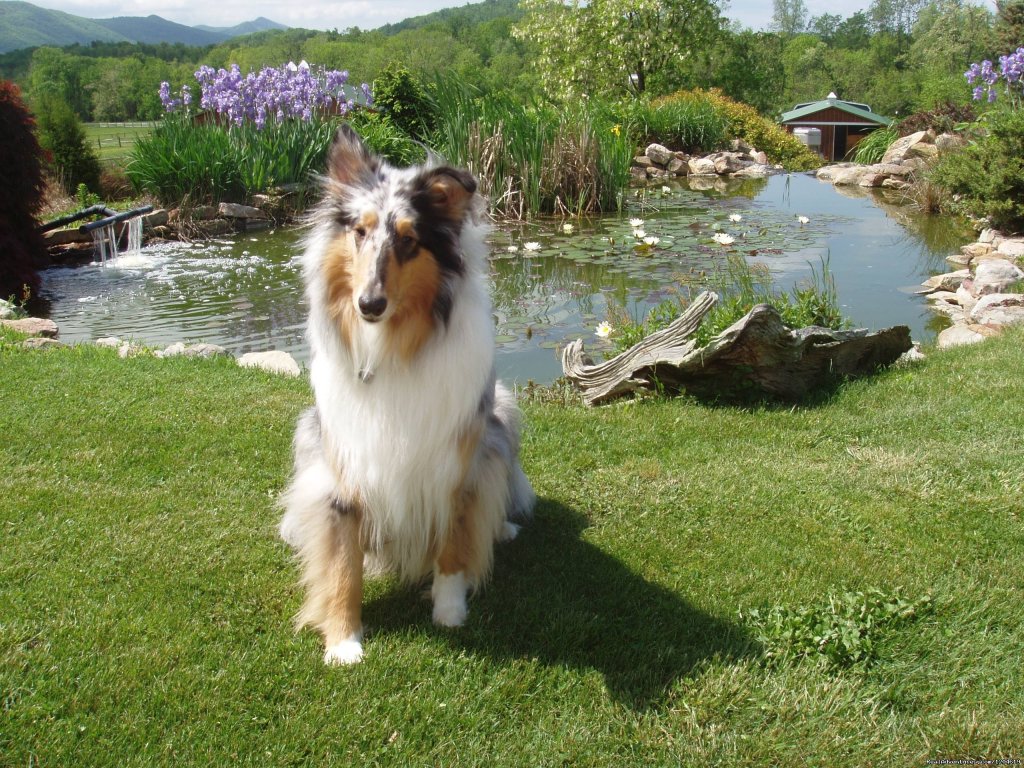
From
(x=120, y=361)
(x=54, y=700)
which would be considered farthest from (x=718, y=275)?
(x=54, y=700)

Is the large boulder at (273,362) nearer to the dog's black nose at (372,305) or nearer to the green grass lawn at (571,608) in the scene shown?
the green grass lawn at (571,608)

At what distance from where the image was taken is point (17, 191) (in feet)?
30.3

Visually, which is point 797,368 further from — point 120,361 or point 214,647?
point 120,361

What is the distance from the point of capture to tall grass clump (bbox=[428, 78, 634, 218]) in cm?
1239

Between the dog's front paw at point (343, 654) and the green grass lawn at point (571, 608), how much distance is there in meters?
0.06

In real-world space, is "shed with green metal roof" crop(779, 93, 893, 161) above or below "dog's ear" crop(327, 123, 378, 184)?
above

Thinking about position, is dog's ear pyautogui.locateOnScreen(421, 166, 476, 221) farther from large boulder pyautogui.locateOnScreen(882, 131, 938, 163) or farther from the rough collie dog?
large boulder pyautogui.locateOnScreen(882, 131, 938, 163)

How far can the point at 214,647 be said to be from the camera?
2.97 m

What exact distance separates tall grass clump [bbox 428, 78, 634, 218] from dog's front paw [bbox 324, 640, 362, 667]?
10088 millimetres

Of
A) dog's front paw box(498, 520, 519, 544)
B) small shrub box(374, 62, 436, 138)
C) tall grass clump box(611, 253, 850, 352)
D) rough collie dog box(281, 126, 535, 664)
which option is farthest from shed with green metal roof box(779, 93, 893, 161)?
rough collie dog box(281, 126, 535, 664)

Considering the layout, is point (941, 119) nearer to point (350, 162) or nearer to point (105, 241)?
point (105, 241)

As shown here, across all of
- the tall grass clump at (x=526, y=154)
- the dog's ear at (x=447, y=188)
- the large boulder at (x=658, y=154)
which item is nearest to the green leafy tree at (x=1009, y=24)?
the large boulder at (x=658, y=154)

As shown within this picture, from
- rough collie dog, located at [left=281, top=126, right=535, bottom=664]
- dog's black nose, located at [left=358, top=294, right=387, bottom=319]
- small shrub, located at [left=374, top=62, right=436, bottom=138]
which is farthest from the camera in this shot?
small shrub, located at [left=374, top=62, right=436, bottom=138]

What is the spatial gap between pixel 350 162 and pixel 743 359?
11.3 feet
